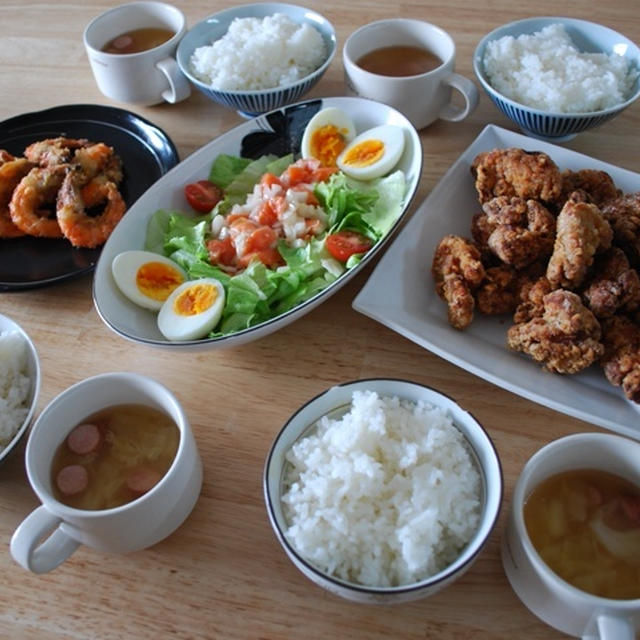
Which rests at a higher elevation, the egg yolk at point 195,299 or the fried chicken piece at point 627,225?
the fried chicken piece at point 627,225

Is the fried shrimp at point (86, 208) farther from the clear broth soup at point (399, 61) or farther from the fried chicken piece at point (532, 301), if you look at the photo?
the fried chicken piece at point (532, 301)

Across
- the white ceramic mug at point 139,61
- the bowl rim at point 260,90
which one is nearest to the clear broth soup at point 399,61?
the bowl rim at point 260,90

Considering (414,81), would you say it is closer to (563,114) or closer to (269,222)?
(563,114)

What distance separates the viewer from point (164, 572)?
1274 millimetres

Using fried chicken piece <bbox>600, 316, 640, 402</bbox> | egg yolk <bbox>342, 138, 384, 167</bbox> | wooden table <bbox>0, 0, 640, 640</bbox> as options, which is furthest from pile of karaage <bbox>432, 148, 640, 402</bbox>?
egg yolk <bbox>342, 138, 384, 167</bbox>

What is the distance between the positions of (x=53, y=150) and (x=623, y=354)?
5.66 ft

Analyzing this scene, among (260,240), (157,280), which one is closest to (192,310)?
(157,280)

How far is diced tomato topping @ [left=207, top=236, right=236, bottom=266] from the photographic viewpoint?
1.74 metres

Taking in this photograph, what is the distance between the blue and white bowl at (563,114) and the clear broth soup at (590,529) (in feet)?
3.70

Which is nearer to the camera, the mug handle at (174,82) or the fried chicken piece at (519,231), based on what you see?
the fried chicken piece at (519,231)

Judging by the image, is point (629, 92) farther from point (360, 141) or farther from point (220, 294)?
point (220, 294)

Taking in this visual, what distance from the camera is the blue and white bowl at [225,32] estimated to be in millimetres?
2102

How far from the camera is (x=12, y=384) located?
1.43 metres

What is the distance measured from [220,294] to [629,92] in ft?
4.63
